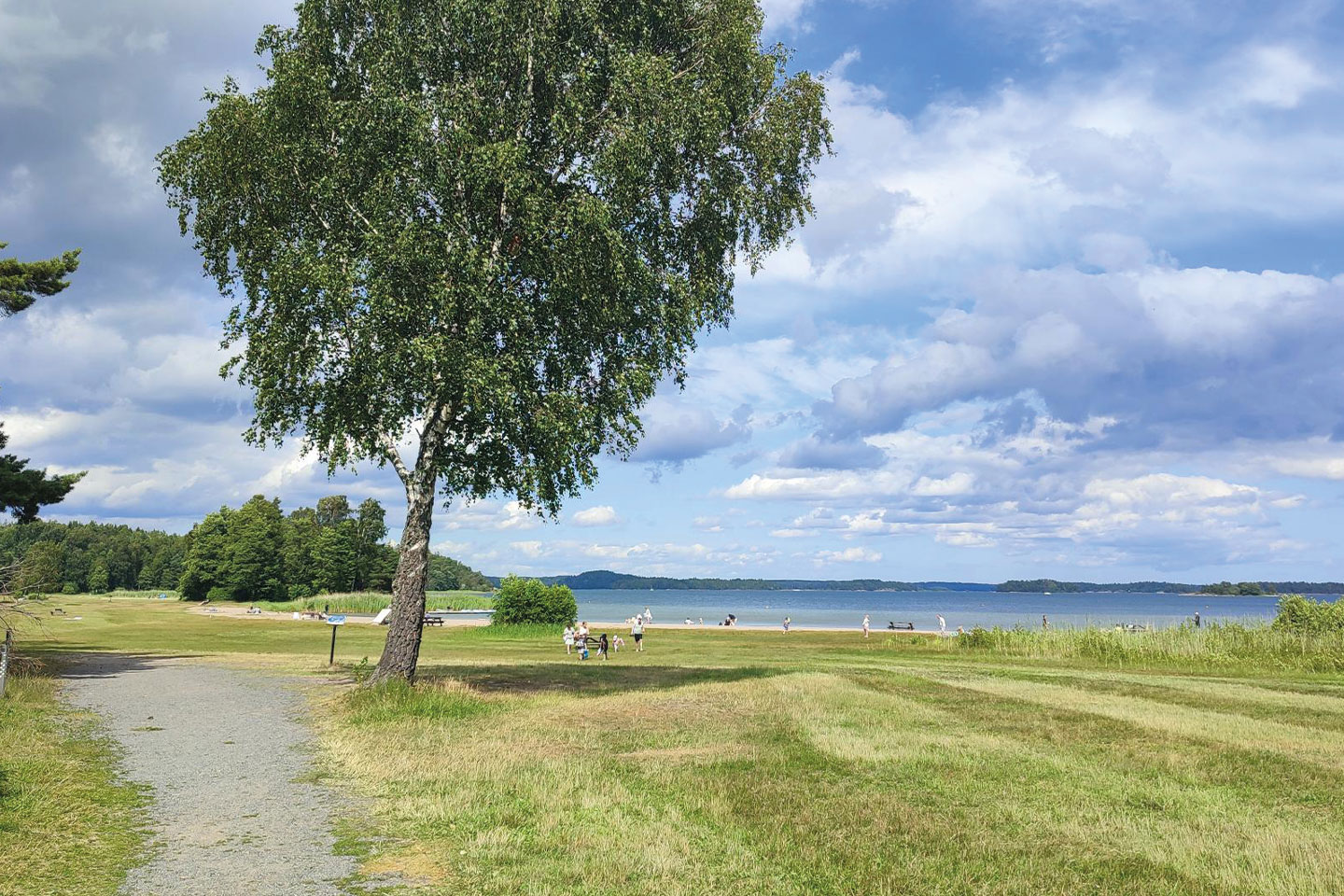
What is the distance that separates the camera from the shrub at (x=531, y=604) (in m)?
55.8

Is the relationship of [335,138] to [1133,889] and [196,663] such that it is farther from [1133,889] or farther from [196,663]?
[1133,889]

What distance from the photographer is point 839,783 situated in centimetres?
1348

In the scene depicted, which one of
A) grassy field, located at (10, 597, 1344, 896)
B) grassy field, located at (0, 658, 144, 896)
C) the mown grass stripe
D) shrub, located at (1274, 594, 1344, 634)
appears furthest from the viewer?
shrub, located at (1274, 594, 1344, 634)

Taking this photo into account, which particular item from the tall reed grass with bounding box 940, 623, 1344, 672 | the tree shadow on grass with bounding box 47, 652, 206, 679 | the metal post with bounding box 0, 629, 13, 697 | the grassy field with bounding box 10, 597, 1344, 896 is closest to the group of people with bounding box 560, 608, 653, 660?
the grassy field with bounding box 10, 597, 1344, 896

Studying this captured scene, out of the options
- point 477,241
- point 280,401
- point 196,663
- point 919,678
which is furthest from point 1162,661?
point 196,663

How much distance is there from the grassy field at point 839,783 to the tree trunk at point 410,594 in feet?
4.17

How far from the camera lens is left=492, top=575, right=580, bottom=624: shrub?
183 feet

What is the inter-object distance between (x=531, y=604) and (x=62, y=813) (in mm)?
45242

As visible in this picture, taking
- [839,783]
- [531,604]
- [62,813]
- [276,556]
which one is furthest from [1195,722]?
[276,556]

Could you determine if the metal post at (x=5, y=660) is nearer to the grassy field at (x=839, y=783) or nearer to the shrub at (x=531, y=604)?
the grassy field at (x=839, y=783)

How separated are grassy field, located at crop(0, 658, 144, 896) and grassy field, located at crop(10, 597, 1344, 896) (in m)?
2.74

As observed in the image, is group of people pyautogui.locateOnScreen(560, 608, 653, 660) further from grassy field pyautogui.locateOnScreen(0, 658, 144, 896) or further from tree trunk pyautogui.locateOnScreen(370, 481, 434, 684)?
grassy field pyautogui.locateOnScreen(0, 658, 144, 896)

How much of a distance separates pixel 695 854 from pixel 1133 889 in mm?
4573

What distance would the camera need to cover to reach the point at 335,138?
76.6 feet
